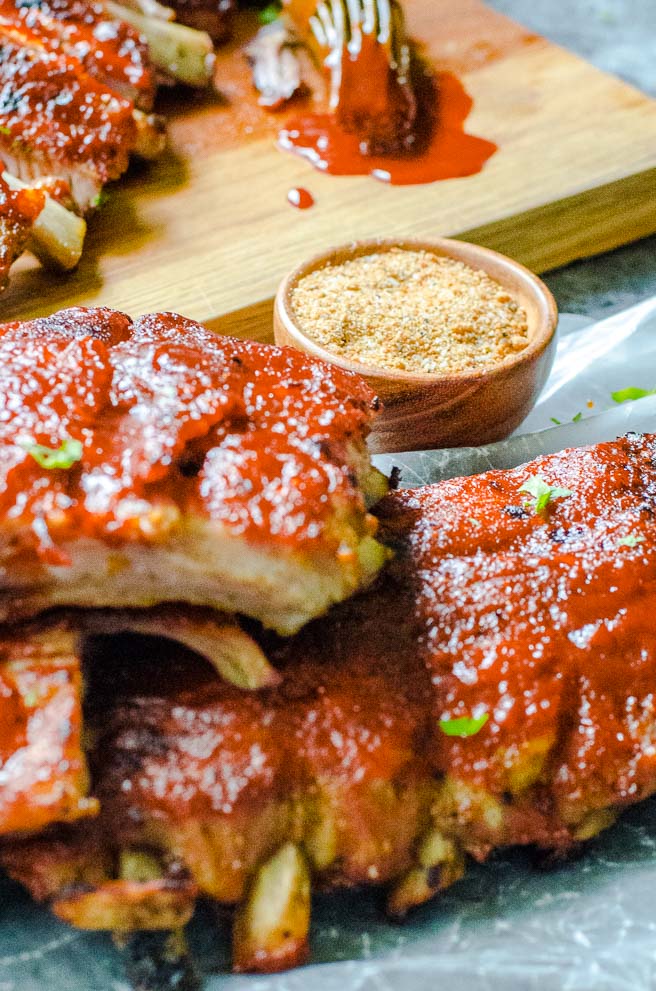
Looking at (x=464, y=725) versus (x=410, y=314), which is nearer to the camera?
(x=464, y=725)

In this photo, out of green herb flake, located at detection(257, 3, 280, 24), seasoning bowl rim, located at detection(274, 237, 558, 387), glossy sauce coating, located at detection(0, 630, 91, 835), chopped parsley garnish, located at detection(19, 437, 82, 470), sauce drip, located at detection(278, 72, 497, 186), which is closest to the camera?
glossy sauce coating, located at detection(0, 630, 91, 835)

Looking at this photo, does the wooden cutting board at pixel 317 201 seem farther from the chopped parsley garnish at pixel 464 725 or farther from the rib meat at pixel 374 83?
the chopped parsley garnish at pixel 464 725

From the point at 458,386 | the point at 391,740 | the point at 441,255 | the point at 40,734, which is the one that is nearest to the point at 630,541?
the point at 391,740

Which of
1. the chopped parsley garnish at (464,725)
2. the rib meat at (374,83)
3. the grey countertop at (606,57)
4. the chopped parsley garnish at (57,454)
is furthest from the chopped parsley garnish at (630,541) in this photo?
the rib meat at (374,83)

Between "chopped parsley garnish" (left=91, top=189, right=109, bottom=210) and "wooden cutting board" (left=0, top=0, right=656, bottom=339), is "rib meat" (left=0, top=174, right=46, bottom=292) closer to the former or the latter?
"wooden cutting board" (left=0, top=0, right=656, bottom=339)

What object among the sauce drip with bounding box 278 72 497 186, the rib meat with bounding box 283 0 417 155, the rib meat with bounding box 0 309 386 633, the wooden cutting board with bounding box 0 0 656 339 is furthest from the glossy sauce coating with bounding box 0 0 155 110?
the rib meat with bounding box 0 309 386 633

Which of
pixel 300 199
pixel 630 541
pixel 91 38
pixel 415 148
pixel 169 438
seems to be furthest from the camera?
pixel 415 148

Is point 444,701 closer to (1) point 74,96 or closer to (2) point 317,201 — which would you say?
(2) point 317,201
